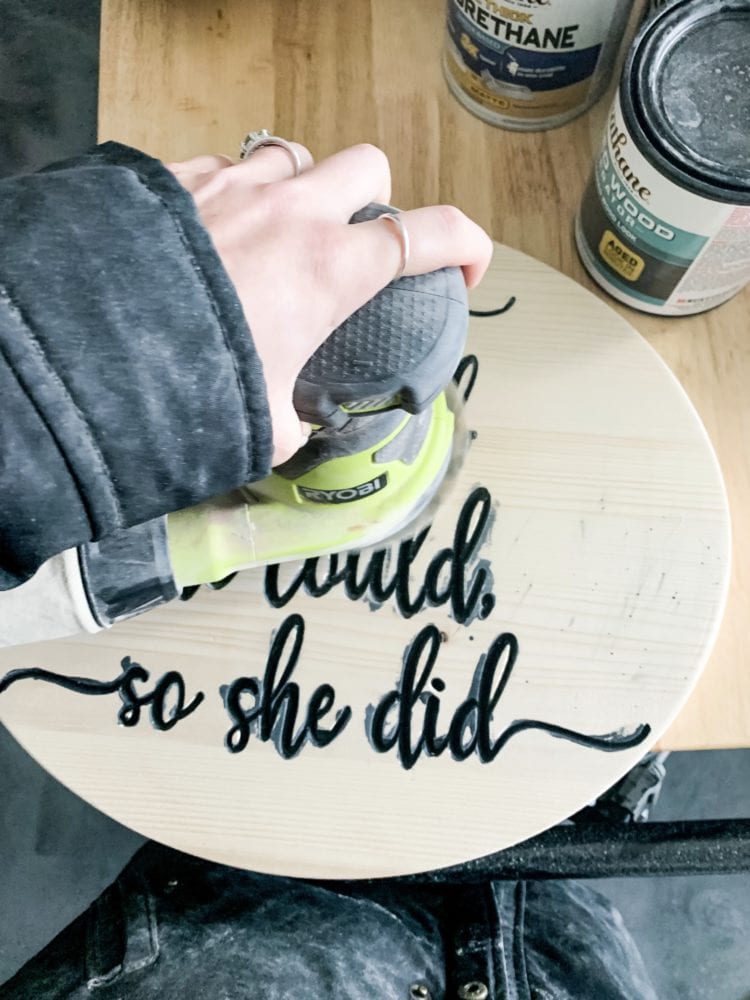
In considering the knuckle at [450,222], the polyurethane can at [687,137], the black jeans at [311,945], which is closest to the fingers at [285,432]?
the knuckle at [450,222]

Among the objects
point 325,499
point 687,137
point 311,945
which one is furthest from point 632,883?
point 687,137

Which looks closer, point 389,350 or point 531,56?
point 389,350

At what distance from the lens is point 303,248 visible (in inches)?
14.4

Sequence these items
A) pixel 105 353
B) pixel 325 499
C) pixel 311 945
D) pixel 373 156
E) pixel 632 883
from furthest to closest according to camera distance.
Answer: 1. pixel 632 883
2. pixel 311 945
3. pixel 325 499
4. pixel 373 156
5. pixel 105 353

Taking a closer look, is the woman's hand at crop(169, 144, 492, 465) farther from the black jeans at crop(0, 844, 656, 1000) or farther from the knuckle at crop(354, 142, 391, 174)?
the black jeans at crop(0, 844, 656, 1000)

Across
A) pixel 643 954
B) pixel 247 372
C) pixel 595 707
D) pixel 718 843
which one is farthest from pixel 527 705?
pixel 643 954

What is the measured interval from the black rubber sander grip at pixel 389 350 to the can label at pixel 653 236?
16 cm

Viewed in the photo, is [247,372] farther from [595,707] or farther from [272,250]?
[595,707]

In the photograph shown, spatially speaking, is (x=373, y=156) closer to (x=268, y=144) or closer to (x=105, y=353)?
(x=268, y=144)

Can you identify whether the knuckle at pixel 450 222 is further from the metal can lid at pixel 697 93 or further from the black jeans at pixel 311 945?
the black jeans at pixel 311 945

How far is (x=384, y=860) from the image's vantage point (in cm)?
52

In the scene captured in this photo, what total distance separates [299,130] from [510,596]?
355mm

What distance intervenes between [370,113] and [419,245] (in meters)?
0.32

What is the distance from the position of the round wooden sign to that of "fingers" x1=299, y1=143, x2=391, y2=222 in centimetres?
21
